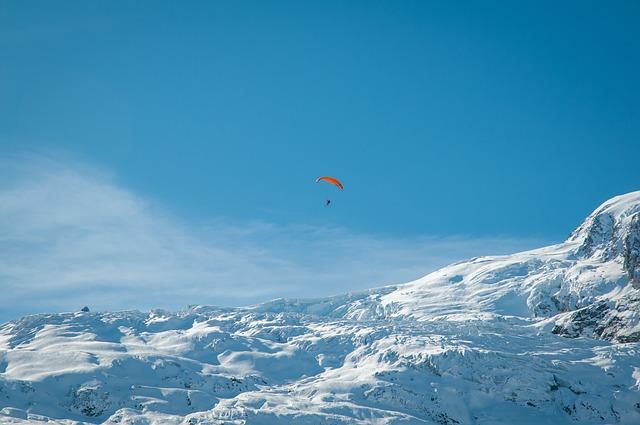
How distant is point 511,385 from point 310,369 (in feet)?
159

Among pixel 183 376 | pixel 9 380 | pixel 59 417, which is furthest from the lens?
pixel 183 376

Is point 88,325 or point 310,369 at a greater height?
point 88,325

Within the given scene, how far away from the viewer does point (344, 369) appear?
505 feet

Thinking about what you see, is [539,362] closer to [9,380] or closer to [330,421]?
[330,421]

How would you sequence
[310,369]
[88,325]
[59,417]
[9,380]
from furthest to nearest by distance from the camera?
[88,325] → [310,369] → [9,380] → [59,417]

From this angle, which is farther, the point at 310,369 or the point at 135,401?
the point at 310,369

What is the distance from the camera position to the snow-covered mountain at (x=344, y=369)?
125 metres

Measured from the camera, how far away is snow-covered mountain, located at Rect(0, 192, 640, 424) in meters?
125

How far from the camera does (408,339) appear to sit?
16225 cm

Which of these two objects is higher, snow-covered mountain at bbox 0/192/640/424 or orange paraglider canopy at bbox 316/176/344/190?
orange paraglider canopy at bbox 316/176/344/190

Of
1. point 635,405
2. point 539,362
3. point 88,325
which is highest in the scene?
point 88,325

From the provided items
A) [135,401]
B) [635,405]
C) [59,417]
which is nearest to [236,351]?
[135,401]

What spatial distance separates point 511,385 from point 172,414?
68.9 meters

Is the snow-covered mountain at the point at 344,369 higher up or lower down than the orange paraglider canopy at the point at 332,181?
lower down
